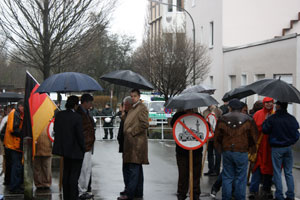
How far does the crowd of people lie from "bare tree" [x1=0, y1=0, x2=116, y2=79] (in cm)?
607

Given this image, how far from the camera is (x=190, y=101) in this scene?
28.0 feet

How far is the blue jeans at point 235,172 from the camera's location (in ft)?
27.7

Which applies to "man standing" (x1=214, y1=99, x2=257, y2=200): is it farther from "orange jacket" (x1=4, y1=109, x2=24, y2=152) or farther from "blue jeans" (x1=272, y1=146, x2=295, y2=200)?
"orange jacket" (x1=4, y1=109, x2=24, y2=152)

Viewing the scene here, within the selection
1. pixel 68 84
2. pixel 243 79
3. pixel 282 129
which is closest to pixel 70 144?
pixel 68 84

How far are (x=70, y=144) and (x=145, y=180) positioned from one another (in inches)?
146

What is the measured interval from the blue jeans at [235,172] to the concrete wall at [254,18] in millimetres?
21688

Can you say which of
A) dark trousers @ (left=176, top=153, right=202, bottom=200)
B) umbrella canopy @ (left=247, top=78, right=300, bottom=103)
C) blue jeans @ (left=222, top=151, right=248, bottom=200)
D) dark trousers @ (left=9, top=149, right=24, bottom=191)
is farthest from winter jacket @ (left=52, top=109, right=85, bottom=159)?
umbrella canopy @ (left=247, top=78, right=300, bottom=103)

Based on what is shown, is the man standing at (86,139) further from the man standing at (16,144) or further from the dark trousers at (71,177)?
the man standing at (16,144)

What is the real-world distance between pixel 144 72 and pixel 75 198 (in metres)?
24.1

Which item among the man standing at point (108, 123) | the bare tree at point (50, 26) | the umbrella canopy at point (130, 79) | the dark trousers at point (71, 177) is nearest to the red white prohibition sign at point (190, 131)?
the umbrella canopy at point (130, 79)

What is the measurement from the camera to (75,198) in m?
8.72

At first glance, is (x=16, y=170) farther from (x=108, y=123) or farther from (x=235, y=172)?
(x=108, y=123)

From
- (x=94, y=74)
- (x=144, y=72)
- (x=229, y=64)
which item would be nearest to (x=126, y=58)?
(x=94, y=74)

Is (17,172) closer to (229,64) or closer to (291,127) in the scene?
(291,127)
